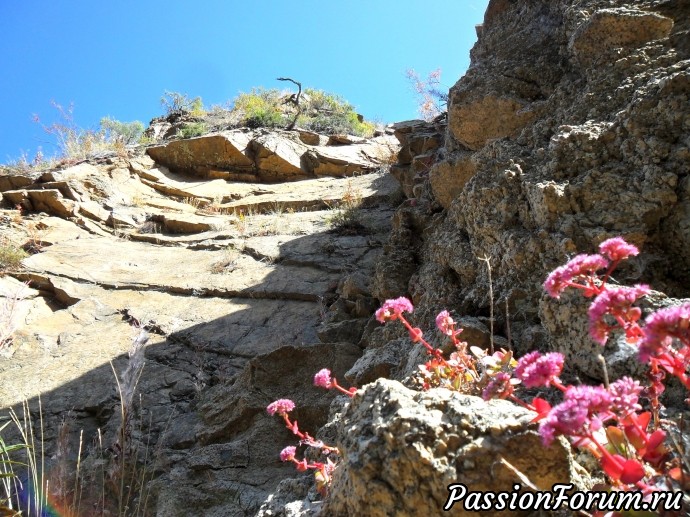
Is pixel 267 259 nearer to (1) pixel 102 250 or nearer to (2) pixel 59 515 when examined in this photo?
(1) pixel 102 250

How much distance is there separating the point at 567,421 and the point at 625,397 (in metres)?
0.26

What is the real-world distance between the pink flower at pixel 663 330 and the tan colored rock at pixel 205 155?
39.0ft

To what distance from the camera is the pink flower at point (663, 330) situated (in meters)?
1.13

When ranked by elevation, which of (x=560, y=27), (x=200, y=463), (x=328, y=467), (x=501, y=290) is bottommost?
(x=200, y=463)

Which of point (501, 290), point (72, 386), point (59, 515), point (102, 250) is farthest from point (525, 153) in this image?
point (102, 250)

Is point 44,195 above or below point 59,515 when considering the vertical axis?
above

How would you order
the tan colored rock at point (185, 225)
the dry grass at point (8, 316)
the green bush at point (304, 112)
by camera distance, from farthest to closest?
the green bush at point (304, 112) < the tan colored rock at point (185, 225) < the dry grass at point (8, 316)

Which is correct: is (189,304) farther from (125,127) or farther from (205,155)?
(125,127)

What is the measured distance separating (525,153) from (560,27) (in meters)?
1.83

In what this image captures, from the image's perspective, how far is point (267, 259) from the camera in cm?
732

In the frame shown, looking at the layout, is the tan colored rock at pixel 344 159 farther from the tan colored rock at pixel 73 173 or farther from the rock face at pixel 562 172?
the rock face at pixel 562 172

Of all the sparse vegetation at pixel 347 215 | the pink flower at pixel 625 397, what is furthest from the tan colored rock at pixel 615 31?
the sparse vegetation at pixel 347 215

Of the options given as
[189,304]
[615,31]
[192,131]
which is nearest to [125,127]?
[192,131]

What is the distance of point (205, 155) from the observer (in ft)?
41.0
